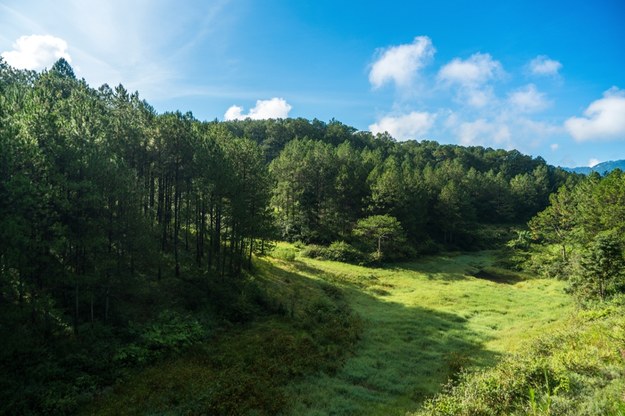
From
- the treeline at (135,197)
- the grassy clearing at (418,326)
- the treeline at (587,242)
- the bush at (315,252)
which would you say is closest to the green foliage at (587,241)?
the treeline at (587,242)

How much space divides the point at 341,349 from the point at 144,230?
16.0 m

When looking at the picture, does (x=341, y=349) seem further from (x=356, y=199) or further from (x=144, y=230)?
(x=356, y=199)

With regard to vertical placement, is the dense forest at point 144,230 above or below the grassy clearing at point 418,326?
above

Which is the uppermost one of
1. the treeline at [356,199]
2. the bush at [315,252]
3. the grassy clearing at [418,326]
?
the treeline at [356,199]

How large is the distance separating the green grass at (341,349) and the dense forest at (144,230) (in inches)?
91.2

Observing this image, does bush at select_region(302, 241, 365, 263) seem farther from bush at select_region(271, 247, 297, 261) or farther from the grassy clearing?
bush at select_region(271, 247, 297, 261)

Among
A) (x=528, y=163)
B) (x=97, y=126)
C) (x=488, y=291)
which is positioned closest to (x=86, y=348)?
(x=97, y=126)

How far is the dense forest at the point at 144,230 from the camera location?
16625mm

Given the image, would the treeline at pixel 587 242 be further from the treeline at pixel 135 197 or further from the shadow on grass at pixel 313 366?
the treeline at pixel 135 197

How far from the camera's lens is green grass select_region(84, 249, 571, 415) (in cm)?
1565

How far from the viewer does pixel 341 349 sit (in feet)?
75.0

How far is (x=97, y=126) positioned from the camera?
2439 centimetres

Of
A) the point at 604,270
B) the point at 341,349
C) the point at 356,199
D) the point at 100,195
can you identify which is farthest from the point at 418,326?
the point at 356,199

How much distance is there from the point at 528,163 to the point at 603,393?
624 feet
